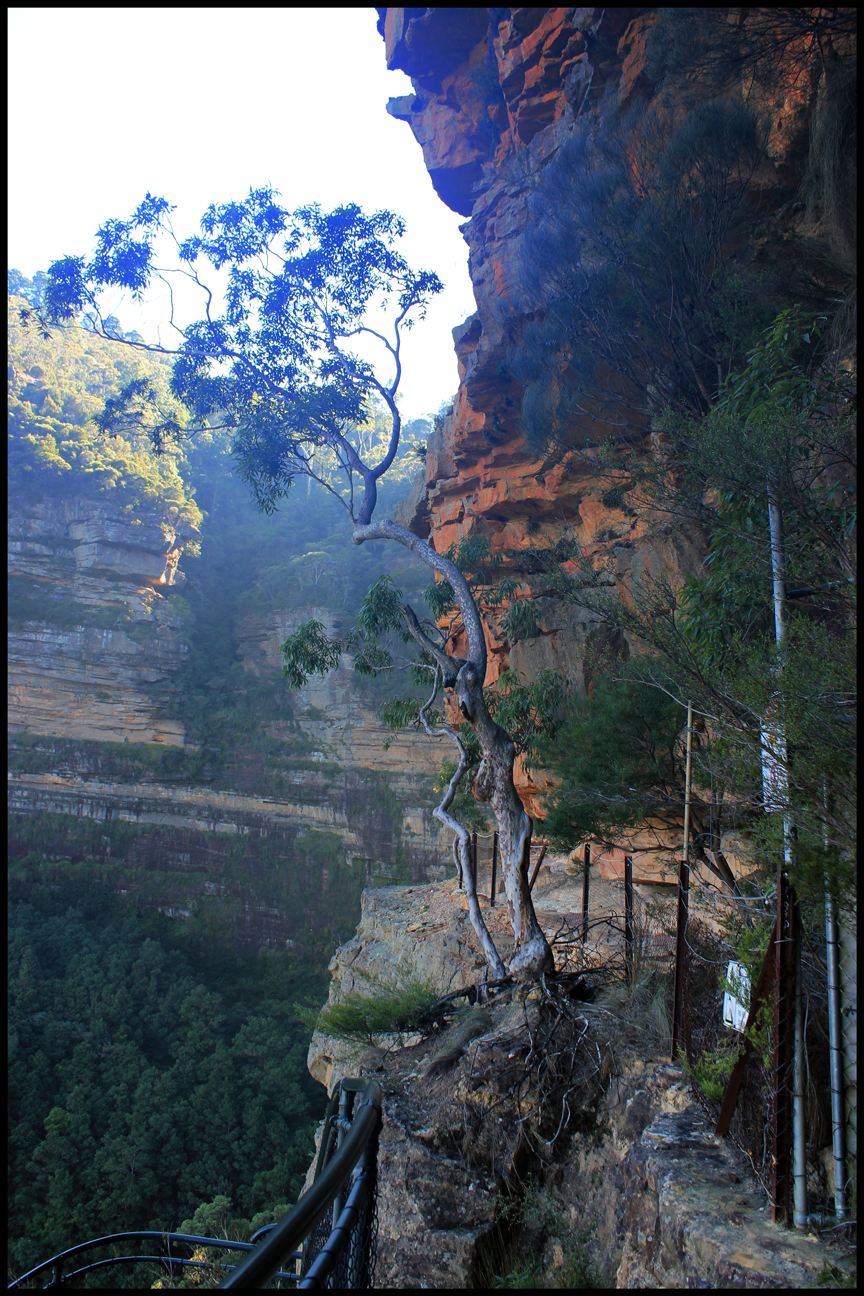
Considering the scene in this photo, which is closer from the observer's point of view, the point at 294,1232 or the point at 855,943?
the point at 294,1232

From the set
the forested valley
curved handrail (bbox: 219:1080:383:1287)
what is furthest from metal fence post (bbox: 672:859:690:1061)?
the forested valley

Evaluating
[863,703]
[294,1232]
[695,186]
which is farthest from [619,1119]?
[695,186]

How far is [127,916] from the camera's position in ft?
77.2

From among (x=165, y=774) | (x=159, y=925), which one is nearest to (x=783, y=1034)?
(x=159, y=925)

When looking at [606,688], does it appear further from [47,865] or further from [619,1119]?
[47,865]

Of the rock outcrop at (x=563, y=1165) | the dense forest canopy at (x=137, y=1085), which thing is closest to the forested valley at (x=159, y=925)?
the dense forest canopy at (x=137, y=1085)

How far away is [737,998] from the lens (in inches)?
140

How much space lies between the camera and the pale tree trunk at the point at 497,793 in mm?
6418

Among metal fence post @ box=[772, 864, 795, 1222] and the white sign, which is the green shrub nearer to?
the white sign

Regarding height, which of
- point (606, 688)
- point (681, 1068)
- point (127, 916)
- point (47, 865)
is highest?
point (606, 688)

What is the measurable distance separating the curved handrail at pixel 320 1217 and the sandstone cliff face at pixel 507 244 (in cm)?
864

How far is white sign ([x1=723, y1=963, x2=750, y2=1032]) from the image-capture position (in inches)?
138

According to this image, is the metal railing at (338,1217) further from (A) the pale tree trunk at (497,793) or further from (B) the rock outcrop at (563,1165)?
(A) the pale tree trunk at (497,793)

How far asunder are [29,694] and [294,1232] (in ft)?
91.5
